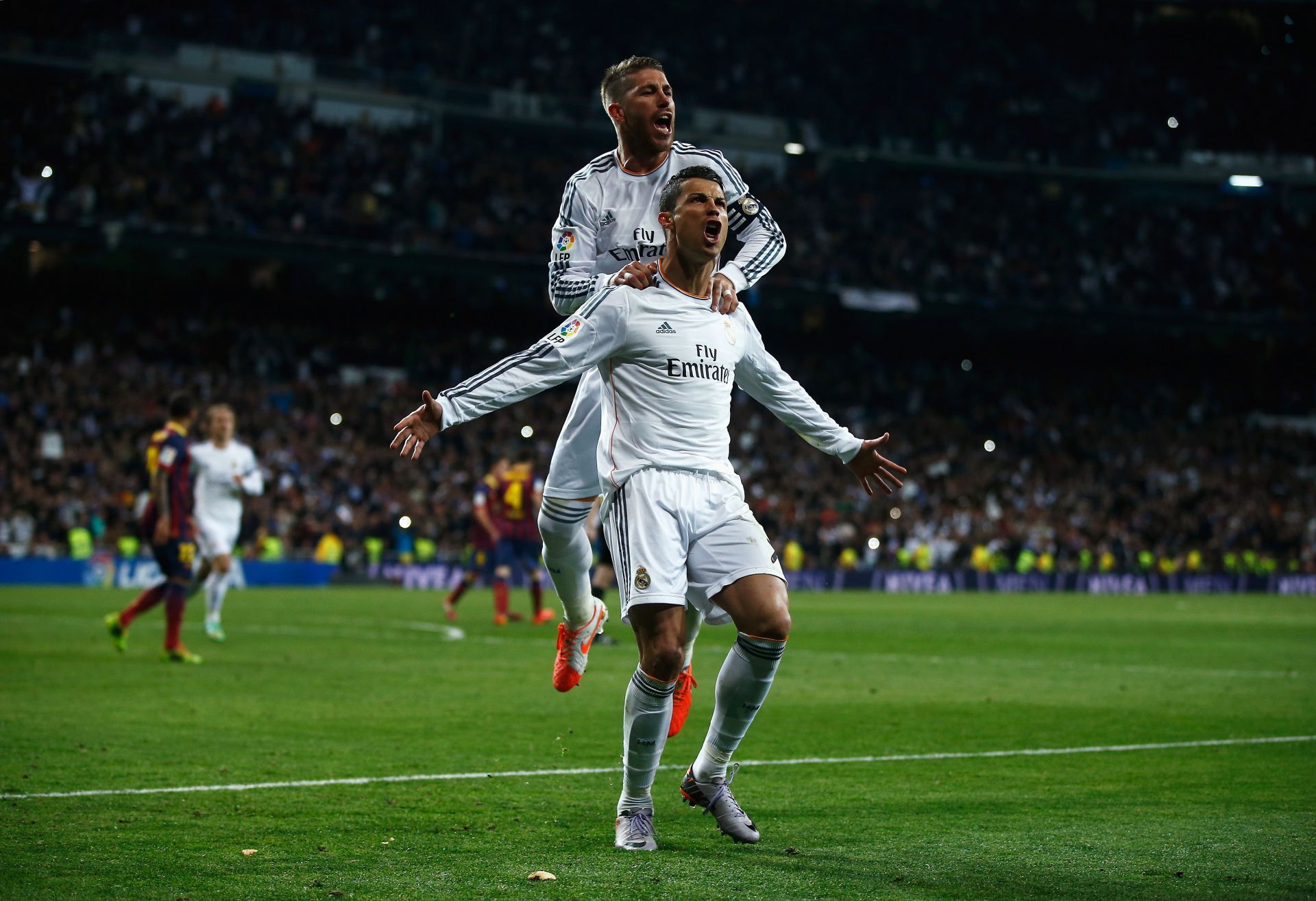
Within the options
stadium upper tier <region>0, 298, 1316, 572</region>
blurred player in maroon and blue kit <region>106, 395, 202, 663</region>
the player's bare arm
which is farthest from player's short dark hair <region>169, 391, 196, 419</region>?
stadium upper tier <region>0, 298, 1316, 572</region>

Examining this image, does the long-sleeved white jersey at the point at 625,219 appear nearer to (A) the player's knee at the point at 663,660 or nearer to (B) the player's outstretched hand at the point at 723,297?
(B) the player's outstretched hand at the point at 723,297

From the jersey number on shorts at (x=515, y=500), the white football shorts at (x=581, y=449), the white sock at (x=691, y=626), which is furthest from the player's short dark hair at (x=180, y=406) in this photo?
the white sock at (x=691, y=626)

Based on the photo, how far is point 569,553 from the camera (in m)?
7.49

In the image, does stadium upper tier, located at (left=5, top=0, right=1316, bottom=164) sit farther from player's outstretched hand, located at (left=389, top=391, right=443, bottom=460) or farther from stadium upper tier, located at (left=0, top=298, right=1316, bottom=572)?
player's outstretched hand, located at (left=389, top=391, right=443, bottom=460)

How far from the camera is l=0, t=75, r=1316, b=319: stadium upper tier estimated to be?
37125mm

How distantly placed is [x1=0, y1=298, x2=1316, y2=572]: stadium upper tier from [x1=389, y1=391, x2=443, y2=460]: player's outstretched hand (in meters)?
27.5

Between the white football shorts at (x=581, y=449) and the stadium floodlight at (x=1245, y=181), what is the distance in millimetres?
48736

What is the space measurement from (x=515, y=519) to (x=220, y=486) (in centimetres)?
576

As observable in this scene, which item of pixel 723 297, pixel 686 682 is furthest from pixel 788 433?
pixel 723 297

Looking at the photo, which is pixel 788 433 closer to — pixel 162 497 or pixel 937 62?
pixel 937 62

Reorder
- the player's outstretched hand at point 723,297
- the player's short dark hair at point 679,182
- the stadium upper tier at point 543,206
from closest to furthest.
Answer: the player's short dark hair at point 679,182
the player's outstretched hand at point 723,297
the stadium upper tier at point 543,206

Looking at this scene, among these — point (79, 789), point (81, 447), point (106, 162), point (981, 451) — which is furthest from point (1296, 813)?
point (981, 451)

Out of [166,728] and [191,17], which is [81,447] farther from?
[166,728]

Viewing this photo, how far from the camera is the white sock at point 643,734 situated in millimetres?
5844
